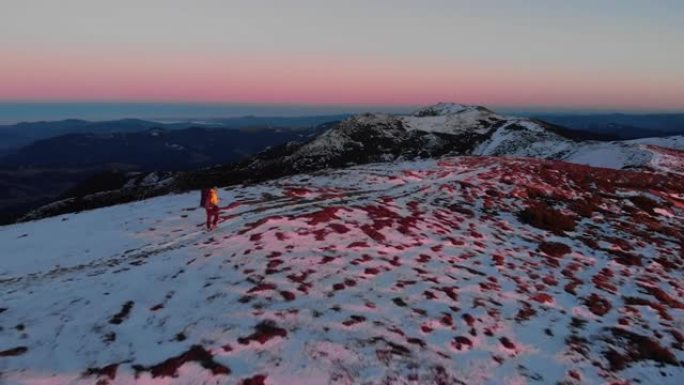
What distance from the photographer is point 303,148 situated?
11962 cm

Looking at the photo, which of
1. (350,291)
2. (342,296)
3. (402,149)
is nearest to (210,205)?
(350,291)

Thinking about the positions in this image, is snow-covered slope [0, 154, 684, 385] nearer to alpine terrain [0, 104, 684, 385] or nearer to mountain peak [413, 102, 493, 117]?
alpine terrain [0, 104, 684, 385]

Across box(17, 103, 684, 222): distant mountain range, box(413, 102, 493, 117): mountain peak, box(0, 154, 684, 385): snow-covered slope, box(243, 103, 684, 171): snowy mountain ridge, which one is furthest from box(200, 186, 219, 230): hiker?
box(413, 102, 493, 117): mountain peak

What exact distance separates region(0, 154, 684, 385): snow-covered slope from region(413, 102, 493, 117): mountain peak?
13729 cm

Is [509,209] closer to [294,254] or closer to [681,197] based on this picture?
[294,254]

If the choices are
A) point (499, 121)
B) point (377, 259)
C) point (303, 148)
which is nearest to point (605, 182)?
point (377, 259)

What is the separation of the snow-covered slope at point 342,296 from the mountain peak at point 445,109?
450ft

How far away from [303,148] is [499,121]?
64.2 meters

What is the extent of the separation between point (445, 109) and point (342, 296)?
527 ft

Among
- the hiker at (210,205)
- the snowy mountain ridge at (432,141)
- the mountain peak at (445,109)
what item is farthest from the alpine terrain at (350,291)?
the mountain peak at (445,109)

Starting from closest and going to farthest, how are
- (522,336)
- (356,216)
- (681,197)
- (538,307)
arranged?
(522,336)
(538,307)
(356,216)
(681,197)

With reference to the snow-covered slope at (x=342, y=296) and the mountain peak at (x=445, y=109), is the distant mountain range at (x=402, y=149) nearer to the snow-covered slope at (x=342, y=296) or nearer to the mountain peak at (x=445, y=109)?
the mountain peak at (x=445, y=109)

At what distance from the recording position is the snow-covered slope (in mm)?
12594

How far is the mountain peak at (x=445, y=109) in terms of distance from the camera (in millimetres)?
163375
